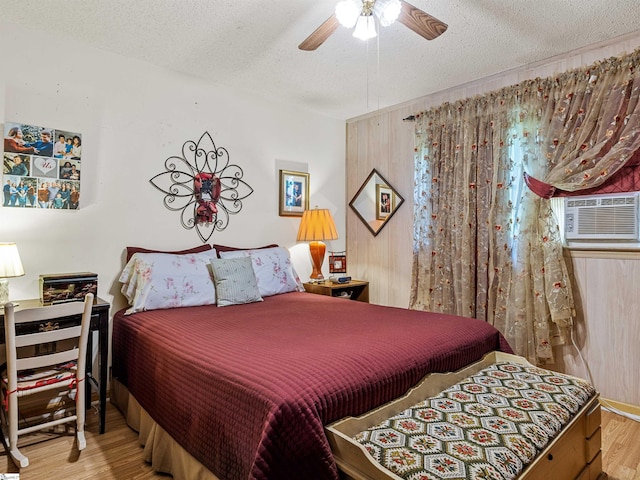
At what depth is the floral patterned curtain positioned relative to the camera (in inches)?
99.6

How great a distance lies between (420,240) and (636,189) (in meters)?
1.58

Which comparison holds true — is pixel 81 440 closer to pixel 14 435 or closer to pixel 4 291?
pixel 14 435

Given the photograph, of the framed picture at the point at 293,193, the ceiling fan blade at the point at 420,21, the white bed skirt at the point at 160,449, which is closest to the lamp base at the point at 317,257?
the framed picture at the point at 293,193

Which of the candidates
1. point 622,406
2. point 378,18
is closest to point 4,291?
point 378,18

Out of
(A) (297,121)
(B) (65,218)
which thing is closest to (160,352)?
(B) (65,218)

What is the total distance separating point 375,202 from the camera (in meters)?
4.09

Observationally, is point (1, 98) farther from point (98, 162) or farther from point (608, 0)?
point (608, 0)

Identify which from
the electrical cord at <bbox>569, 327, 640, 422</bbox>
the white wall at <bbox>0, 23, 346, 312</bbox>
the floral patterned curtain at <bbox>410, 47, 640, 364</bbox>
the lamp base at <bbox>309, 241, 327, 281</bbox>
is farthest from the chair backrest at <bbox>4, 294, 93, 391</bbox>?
the electrical cord at <bbox>569, 327, 640, 422</bbox>

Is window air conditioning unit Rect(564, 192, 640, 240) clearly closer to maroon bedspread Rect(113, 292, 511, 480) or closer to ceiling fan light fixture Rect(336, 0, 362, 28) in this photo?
maroon bedspread Rect(113, 292, 511, 480)

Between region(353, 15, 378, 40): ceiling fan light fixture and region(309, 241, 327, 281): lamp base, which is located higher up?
region(353, 15, 378, 40): ceiling fan light fixture

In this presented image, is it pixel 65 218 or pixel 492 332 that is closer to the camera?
pixel 492 332

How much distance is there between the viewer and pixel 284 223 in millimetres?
3871

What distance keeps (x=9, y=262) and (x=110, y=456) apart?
47.6 inches

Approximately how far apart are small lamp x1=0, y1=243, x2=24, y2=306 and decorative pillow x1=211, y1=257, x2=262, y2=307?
1162 millimetres
